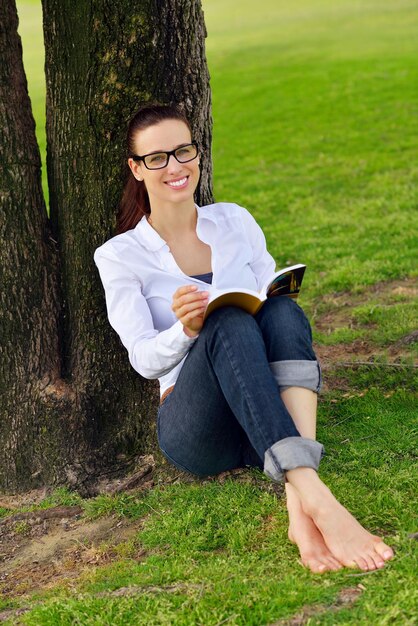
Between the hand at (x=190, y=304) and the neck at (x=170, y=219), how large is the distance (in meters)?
0.71

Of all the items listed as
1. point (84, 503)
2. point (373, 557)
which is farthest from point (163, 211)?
point (373, 557)

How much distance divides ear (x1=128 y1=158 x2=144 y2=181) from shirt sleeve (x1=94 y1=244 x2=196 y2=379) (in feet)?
1.18

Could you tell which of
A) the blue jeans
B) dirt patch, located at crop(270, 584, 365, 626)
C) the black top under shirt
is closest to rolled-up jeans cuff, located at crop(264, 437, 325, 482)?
the blue jeans

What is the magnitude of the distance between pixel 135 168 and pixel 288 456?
5.15 ft

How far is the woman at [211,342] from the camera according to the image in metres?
3.43

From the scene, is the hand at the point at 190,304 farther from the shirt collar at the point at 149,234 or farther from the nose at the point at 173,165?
the nose at the point at 173,165

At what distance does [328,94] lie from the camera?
16344 mm

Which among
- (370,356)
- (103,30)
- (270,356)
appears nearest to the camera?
(270,356)

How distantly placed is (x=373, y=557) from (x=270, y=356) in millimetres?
924

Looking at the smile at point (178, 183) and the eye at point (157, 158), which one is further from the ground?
the eye at point (157, 158)

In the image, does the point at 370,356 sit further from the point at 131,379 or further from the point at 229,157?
the point at 229,157

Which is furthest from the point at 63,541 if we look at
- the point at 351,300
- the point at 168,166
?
the point at 351,300

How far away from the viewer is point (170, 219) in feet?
14.0

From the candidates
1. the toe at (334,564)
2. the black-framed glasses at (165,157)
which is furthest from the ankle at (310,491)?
the black-framed glasses at (165,157)
